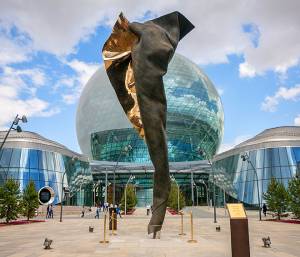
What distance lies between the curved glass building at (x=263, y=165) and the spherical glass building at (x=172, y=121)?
2455 centimetres

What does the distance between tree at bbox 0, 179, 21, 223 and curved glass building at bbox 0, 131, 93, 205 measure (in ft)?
71.5

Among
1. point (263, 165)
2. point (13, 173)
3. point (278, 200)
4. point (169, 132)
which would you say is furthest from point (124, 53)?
point (169, 132)

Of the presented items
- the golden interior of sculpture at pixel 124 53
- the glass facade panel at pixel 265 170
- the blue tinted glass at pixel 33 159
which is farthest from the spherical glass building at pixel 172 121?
the golden interior of sculpture at pixel 124 53

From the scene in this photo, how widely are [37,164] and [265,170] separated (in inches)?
1456

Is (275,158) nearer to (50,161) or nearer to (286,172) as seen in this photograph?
(286,172)

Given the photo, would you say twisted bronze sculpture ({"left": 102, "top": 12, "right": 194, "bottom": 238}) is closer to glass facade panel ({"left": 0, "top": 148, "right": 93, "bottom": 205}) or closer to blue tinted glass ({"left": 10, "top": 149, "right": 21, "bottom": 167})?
glass facade panel ({"left": 0, "top": 148, "right": 93, "bottom": 205})

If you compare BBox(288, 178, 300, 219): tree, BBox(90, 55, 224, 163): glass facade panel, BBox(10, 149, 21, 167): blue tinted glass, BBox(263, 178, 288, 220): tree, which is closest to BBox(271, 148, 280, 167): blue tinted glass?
BBox(263, 178, 288, 220): tree

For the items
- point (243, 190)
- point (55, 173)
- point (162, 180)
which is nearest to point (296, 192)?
point (162, 180)

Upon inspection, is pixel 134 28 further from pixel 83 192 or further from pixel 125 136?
pixel 125 136

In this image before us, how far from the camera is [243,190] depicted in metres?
63.1

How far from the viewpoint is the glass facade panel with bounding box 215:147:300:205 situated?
195 ft

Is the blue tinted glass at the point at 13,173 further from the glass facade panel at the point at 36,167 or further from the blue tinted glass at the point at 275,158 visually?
the blue tinted glass at the point at 275,158

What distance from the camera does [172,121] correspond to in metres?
94.6

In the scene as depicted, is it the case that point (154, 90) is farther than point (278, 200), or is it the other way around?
point (278, 200)
